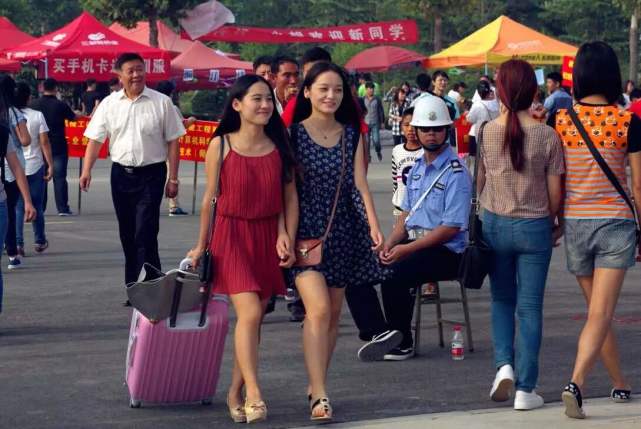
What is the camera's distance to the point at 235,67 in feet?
134

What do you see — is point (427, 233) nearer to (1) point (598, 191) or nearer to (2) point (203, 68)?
(1) point (598, 191)

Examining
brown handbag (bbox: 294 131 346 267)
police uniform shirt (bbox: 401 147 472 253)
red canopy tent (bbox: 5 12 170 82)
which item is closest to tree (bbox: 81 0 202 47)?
red canopy tent (bbox: 5 12 170 82)

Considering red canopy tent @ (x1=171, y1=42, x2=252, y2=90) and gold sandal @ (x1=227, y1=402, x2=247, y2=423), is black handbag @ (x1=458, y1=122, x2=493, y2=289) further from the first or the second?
red canopy tent @ (x1=171, y1=42, x2=252, y2=90)

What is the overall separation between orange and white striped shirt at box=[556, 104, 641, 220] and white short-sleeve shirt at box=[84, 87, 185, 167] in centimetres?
443

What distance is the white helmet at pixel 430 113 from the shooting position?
8586mm

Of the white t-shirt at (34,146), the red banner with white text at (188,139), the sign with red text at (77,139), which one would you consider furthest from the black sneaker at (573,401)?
the sign with red text at (77,139)

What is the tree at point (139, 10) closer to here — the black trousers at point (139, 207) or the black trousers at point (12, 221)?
the black trousers at point (12, 221)

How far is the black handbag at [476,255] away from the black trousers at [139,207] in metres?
3.74

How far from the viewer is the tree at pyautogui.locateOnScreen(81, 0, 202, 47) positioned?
140 feet

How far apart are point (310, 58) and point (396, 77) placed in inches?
2324

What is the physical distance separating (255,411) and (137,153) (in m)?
4.23

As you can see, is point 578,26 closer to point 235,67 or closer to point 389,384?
point 235,67

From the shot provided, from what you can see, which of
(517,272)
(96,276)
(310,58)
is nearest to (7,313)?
(96,276)

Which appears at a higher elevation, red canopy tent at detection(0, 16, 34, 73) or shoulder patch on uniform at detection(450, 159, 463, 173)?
shoulder patch on uniform at detection(450, 159, 463, 173)
